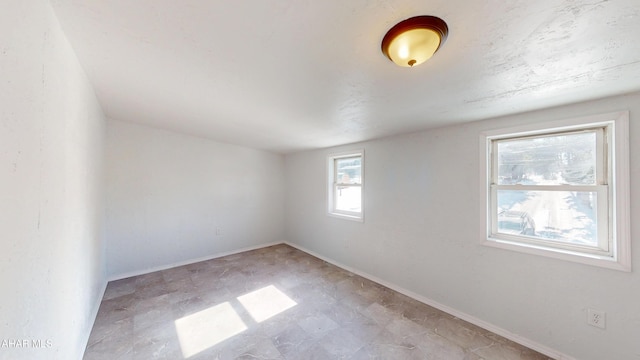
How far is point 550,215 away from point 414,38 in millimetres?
2200

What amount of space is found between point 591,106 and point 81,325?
4486 mm

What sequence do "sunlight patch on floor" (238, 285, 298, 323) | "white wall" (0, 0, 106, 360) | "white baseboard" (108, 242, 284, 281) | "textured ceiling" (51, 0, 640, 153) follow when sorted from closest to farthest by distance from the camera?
1. "white wall" (0, 0, 106, 360)
2. "textured ceiling" (51, 0, 640, 153)
3. "sunlight patch on floor" (238, 285, 298, 323)
4. "white baseboard" (108, 242, 284, 281)

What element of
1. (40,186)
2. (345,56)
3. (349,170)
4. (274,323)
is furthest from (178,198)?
(345,56)

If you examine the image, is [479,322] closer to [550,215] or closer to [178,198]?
[550,215]

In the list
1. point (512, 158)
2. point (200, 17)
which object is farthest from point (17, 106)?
point (512, 158)

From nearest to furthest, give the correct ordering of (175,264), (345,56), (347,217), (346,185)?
1. (345,56)
2. (175,264)
3. (347,217)
4. (346,185)

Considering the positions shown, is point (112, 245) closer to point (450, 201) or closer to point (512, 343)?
point (450, 201)

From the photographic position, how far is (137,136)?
322cm

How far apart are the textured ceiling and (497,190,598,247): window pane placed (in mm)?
837

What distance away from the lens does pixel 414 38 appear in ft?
3.39

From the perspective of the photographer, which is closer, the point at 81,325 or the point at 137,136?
the point at 81,325

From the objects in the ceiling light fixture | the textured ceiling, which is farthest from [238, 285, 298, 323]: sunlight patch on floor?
the ceiling light fixture

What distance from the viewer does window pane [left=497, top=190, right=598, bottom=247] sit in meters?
1.85

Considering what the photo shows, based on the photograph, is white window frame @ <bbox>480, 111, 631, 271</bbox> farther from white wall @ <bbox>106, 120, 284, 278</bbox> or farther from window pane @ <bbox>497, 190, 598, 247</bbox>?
white wall @ <bbox>106, 120, 284, 278</bbox>
